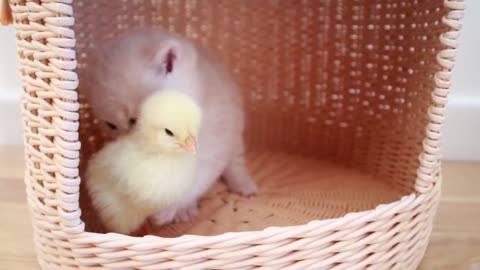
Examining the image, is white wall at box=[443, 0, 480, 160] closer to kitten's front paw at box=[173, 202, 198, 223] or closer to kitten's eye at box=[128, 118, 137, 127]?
kitten's front paw at box=[173, 202, 198, 223]

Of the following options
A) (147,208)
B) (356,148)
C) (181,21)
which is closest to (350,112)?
(356,148)

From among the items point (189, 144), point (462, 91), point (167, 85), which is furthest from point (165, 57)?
point (462, 91)

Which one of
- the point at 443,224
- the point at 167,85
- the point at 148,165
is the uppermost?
the point at 167,85

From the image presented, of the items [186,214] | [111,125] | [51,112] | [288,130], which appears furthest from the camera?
[288,130]

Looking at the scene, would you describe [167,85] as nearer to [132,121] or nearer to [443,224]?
[132,121]

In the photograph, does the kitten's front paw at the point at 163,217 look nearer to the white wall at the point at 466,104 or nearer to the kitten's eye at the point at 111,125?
the kitten's eye at the point at 111,125

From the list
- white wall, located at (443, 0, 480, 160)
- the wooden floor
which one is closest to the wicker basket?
the wooden floor
